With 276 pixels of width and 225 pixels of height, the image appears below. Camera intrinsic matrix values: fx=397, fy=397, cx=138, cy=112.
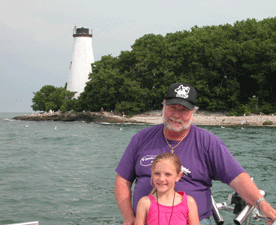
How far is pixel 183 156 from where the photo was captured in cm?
275

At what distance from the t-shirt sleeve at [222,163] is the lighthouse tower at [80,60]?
54472 mm

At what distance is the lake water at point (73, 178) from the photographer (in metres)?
9.47

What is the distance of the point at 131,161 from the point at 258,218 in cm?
94

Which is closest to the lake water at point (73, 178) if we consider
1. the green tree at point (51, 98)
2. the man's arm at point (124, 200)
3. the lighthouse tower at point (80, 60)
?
the man's arm at point (124, 200)

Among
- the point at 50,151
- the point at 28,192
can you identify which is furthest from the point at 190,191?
the point at 50,151

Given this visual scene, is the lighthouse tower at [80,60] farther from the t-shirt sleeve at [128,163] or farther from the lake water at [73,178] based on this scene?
the t-shirt sleeve at [128,163]

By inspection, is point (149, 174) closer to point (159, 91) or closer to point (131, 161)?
point (131, 161)

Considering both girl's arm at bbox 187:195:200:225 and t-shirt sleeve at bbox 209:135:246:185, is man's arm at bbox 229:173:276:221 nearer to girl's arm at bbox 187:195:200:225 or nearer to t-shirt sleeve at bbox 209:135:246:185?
t-shirt sleeve at bbox 209:135:246:185

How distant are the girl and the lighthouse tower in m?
54.6

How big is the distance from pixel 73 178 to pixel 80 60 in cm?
4435

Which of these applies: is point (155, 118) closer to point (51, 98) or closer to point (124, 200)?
point (51, 98)

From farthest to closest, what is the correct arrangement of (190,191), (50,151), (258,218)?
(50,151) → (190,191) → (258,218)

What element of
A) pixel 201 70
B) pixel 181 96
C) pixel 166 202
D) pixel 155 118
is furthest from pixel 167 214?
pixel 201 70

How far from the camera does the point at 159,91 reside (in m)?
44.7
